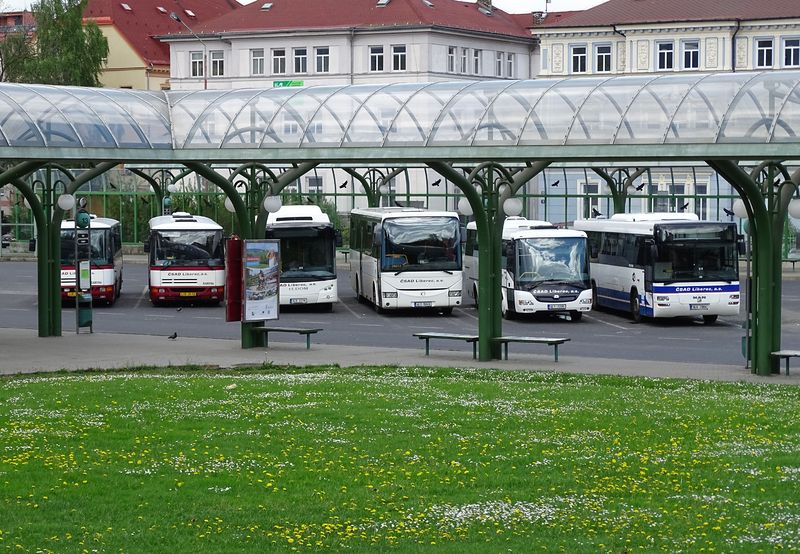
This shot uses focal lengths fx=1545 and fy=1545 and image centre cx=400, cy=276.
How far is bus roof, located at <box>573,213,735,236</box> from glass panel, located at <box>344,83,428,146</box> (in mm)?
10480

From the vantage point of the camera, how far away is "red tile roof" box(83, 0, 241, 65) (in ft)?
338

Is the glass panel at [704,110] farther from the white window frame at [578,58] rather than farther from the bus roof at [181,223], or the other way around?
the white window frame at [578,58]

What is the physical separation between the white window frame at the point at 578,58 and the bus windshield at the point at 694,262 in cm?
5267

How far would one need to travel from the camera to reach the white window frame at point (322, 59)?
91438 millimetres

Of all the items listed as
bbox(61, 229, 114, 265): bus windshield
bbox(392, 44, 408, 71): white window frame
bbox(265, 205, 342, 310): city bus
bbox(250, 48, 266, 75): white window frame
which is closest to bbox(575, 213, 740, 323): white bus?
bbox(265, 205, 342, 310): city bus

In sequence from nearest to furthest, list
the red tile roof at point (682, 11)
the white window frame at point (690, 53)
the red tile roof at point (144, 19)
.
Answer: the red tile roof at point (682, 11), the white window frame at point (690, 53), the red tile roof at point (144, 19)

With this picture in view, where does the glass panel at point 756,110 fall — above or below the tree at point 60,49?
below

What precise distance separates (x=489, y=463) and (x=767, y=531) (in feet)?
10.9

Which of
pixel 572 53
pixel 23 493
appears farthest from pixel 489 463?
pixel 572 53

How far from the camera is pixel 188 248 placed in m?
41.8

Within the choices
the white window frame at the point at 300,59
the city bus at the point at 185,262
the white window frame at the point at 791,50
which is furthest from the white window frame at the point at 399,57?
the city bus at the point at 185,262

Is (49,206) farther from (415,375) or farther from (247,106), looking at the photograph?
(415,375)

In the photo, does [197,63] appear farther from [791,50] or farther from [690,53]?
[791,50]

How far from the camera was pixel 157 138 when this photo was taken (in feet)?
90.5
